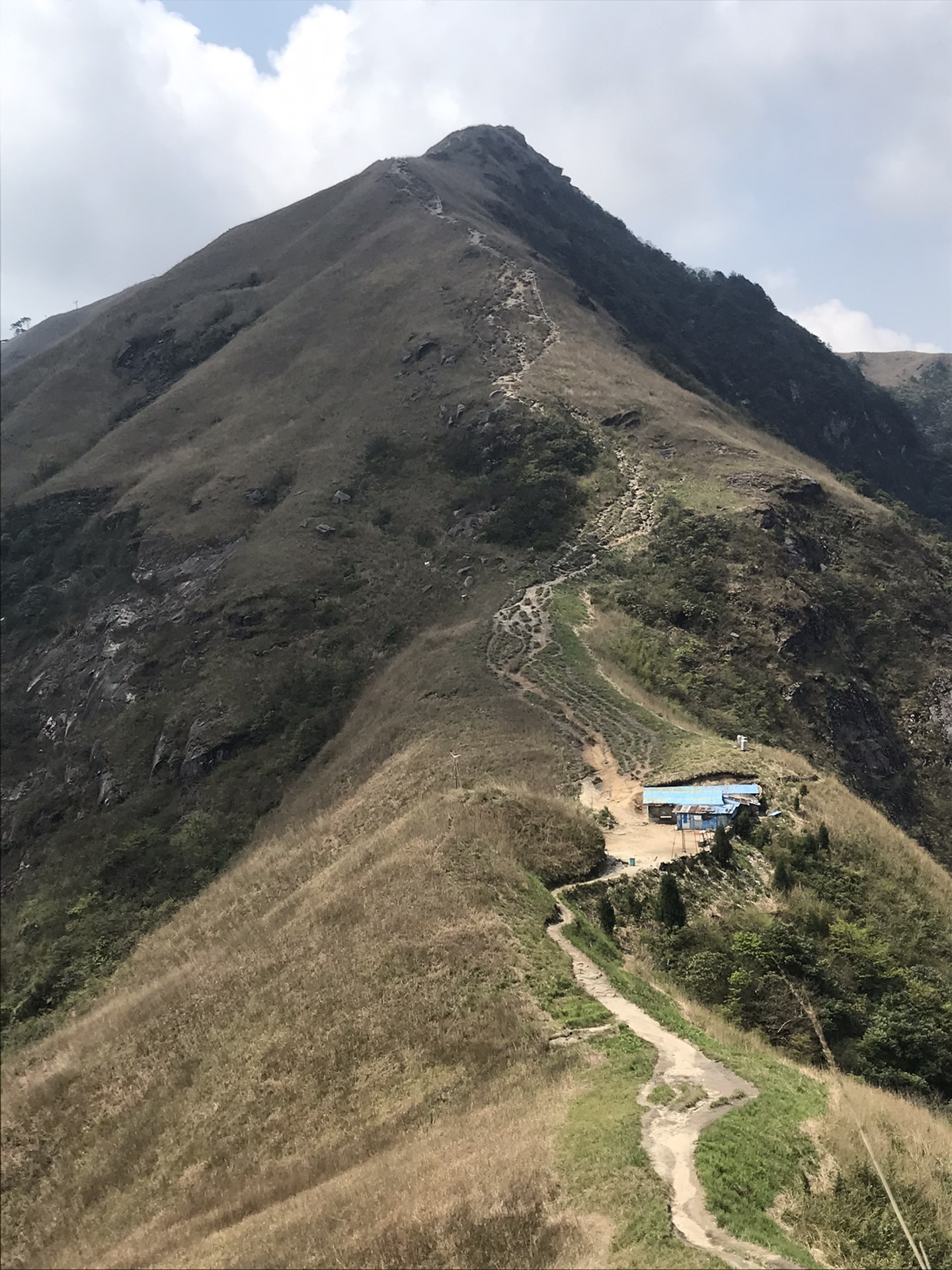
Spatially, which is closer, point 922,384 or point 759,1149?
point 759,1149

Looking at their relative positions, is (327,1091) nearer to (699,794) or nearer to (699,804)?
(699,804)

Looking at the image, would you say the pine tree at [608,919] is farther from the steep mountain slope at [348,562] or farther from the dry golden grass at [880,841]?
the steep mountain slope at [348,562]

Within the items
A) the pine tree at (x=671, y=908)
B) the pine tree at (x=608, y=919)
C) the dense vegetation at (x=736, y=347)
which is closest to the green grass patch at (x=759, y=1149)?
the pine tree at (x=608, y=919)

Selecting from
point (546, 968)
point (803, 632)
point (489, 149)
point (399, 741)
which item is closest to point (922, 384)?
point (489, 149)

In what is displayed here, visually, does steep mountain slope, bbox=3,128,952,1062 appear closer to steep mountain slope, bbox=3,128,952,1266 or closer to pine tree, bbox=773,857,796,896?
steep mountain slope, bbox=3,128,952,1266

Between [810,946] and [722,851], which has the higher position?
[722,851]

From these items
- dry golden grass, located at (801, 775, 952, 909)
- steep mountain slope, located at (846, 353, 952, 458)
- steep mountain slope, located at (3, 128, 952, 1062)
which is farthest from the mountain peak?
dry golden grass, located at (801, 775, 952, 909)

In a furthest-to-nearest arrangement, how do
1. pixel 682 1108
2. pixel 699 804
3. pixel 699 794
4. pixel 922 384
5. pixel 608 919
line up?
pixel 922 384
pixel 699 794
pixel 699 804
pixel 608 919
pixel 682 1108
